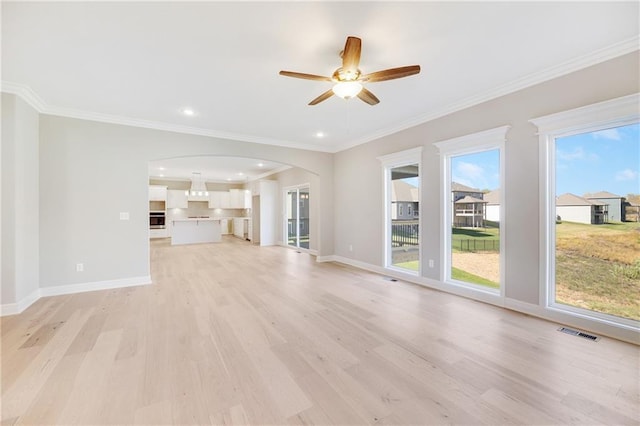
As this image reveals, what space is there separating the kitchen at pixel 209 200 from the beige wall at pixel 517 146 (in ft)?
15.8

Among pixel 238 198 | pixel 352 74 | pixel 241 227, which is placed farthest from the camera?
pixel 238 198

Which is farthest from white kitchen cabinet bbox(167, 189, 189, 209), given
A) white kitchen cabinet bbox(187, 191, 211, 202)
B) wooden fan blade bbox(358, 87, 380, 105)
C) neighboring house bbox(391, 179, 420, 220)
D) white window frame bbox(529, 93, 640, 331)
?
white window frame bbox(529, 93, 640, 331)

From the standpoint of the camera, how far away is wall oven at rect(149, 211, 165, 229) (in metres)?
10.3

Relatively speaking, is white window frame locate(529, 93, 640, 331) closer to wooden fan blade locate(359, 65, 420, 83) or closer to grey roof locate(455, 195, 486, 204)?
grey roof locate(455, 195, 486, 204)

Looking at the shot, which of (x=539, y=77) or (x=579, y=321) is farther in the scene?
(x=539, y=77)

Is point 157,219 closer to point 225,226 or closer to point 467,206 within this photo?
point 225,226

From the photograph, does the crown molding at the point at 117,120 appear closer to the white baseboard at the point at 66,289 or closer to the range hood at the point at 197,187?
the white baseboard at the point at 66,289

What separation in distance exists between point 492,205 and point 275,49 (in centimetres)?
335

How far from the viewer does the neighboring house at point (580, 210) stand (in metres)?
2.69

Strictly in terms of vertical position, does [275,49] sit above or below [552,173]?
above

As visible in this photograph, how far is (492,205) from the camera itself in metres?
3.51

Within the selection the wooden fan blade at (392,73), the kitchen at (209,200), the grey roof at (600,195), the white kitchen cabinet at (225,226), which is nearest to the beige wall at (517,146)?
the grey roof at (600,195)

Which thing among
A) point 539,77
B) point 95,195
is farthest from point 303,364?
point 95,195

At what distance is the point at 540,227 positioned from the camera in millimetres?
2916
